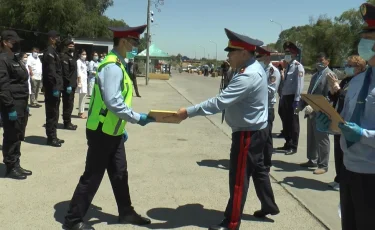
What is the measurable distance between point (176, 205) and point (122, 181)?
3.18 ft

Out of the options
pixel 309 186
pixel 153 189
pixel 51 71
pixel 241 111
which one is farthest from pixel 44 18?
pixel 241 111

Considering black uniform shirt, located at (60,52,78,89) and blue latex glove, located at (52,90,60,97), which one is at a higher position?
black uniform shirt, located at (60,52,78,89)

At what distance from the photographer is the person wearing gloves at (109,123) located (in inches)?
162

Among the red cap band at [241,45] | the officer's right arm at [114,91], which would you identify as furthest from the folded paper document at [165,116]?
the red cap band at [241,45]

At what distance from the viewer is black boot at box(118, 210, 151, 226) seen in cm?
455

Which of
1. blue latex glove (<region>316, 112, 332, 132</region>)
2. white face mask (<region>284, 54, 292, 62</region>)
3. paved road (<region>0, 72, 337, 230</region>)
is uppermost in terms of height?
white face mask (<region>284, 54, 292, 62</region>)

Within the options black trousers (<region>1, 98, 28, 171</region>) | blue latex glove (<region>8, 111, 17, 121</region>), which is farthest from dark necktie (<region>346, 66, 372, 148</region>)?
black trousers (<region>1, 98, 28, 171</region>)

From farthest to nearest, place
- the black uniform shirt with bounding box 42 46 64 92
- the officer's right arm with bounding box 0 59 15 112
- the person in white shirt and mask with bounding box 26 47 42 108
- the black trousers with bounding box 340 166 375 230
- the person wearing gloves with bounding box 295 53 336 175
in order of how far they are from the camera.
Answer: the person in white shirt and mask with bounding box 26 47 42 108 → the black uniform shirt with bounding box 42 46 64 92 → the person wearing gloves with bounding box 295 53 336 175 → the officer's right arm with bounding box 0 59 15 112 → the black trousers with bounding box 340 166 375 230

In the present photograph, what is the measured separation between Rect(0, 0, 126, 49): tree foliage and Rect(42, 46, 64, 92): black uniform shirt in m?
28.5

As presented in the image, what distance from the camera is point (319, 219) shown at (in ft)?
15.9

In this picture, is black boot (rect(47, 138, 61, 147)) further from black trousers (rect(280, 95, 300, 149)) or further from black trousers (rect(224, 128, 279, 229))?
black trousers (rect(224, 128, 279, 229))

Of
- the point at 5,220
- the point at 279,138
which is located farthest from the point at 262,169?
the point at 279,138

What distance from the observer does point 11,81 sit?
238 inches

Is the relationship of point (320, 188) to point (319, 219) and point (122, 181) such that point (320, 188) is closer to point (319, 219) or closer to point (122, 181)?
point (319, 219)
